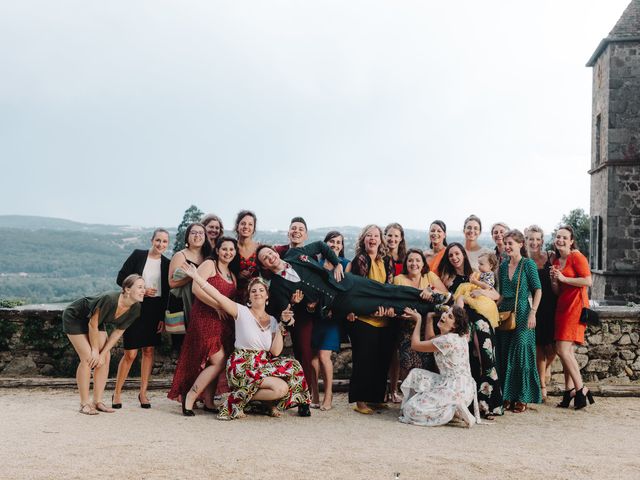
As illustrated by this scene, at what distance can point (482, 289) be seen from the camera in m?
6.64

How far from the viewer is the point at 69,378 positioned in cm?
819

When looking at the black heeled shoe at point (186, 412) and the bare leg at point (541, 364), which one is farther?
the bare leg at point (541, 364)

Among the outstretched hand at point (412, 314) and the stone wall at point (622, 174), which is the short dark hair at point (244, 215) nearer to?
the outstretched hand at point (412, 314)

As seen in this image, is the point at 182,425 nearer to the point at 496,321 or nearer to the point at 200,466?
the point at 200,466

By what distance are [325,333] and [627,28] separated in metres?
16.6

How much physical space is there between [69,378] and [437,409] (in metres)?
4.33

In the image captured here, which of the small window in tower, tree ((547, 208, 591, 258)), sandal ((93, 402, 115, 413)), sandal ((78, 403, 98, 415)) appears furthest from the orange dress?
tree ((547, 208, 591, 258))

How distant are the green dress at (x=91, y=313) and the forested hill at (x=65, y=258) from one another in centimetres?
4560

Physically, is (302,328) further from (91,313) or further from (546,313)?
(546,313)

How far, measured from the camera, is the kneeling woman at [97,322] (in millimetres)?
6309

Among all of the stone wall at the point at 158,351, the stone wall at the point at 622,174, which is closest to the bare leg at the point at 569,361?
the stone wall at the point at 158,351

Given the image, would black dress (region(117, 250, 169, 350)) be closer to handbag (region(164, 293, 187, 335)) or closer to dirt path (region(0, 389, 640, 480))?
handbag (region(164, 293, 187, 335))

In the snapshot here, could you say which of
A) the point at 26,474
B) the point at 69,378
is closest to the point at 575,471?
the point at 26,474

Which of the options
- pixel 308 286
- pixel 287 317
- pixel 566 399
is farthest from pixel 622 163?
pixel 287 317
